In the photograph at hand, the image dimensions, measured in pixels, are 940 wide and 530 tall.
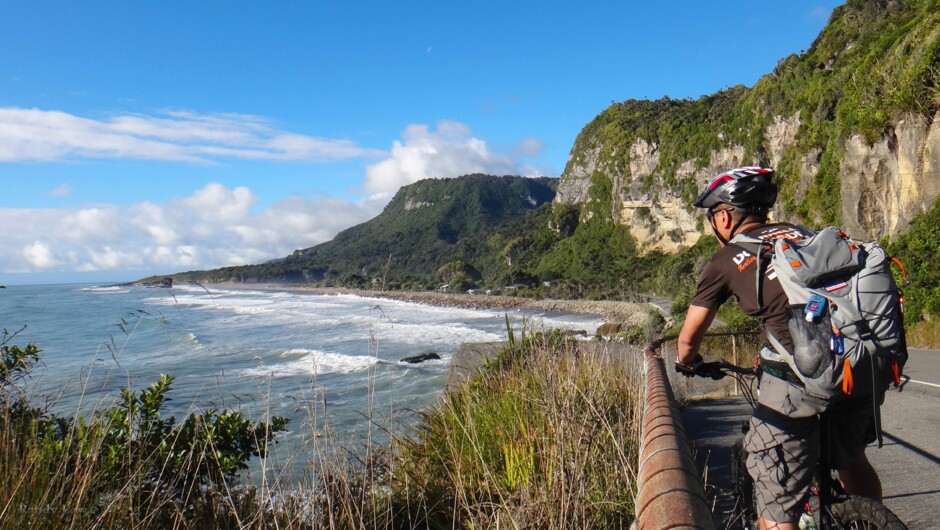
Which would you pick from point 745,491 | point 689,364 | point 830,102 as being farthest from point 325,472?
point 830,102

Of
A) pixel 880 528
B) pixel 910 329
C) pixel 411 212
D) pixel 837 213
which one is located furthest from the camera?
pixel 411 212

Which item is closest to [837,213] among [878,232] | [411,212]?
[878,232]

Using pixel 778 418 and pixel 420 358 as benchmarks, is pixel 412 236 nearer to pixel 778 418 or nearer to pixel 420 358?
pixel 420 358

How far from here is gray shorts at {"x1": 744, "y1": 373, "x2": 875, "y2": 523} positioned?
6.84 feet

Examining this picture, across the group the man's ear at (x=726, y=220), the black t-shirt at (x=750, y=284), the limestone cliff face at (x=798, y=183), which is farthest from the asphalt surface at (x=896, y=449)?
the limestone cliff face at (x=798, y=183)

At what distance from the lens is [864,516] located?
6.67 ft

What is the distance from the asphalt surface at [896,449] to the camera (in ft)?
11.1

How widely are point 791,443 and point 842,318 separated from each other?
19.2 inches

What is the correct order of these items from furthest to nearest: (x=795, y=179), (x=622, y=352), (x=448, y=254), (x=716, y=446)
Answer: (x=448, y=254), (x=795, y=179), (x=622, y=352), (x=716, y=446)

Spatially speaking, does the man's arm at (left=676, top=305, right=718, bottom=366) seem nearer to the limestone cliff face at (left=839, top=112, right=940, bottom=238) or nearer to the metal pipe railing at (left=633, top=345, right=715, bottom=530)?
the metal pipe railing at (left=633, top=345, right=715, bottom=530)

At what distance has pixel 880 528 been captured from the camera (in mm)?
1979

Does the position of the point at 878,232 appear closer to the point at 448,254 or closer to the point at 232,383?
the point at 232,383

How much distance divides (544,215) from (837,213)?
107 m

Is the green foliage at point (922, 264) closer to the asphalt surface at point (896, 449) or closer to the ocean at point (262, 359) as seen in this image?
the asphalt surface at point (896, 449)
